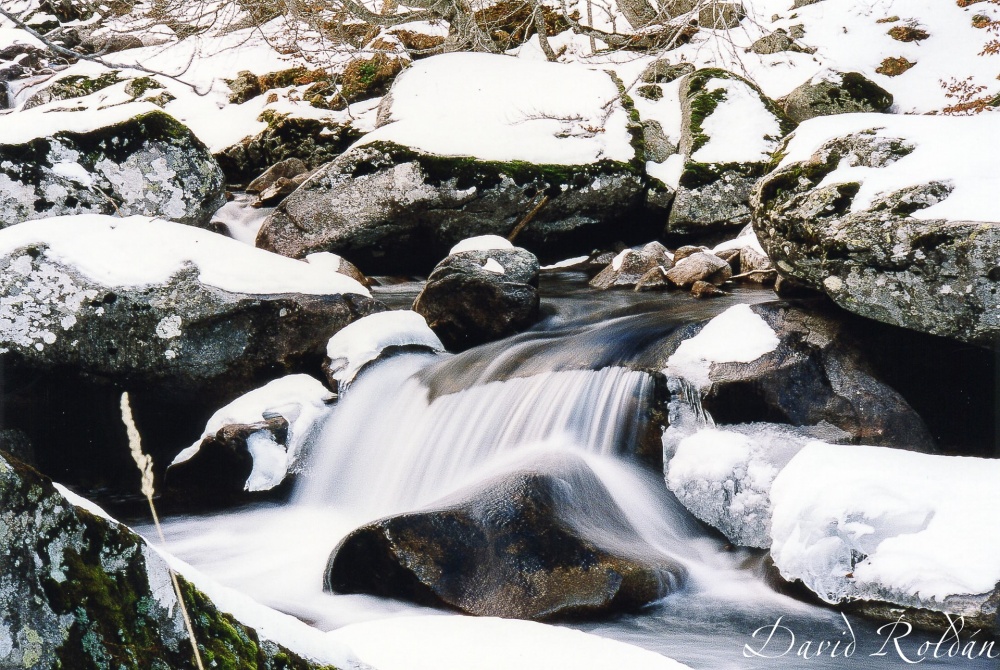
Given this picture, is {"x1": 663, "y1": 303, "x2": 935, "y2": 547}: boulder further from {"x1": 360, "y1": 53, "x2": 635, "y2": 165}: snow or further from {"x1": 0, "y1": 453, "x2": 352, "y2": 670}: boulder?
{"x1": 360, "y1": 53, "x2": 635, "y2": 165}: snow

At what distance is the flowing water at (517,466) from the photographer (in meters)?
3.27

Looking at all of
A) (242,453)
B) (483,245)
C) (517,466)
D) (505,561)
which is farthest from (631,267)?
(505,561)

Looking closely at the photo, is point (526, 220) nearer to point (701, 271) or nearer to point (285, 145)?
point (701, 271)

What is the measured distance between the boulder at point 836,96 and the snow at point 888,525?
8955 mm

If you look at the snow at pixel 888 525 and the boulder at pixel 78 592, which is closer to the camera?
the boulder at pixel 78 592

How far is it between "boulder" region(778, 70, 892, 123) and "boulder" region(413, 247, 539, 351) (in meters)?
7.03

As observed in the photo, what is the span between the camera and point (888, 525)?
3.26 metres

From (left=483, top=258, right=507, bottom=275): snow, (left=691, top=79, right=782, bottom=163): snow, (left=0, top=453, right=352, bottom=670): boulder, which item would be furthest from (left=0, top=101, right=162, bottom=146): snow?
(left=0, top=453, right=352, bottom=670): boulder

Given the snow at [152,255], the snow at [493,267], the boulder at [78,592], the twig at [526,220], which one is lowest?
the twig at [526,220]

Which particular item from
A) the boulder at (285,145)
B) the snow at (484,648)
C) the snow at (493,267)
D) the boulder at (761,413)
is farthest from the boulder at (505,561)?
the boulder at (285,145)

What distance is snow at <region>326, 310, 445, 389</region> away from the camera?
571 cm

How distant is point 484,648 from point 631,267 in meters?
6.25

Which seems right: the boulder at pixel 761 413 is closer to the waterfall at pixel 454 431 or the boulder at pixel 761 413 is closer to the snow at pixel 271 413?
the waterfall at pixel 454 431

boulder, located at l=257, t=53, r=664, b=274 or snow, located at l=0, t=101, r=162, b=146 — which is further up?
snow, located at l=0, t=101, r=162, b=146
